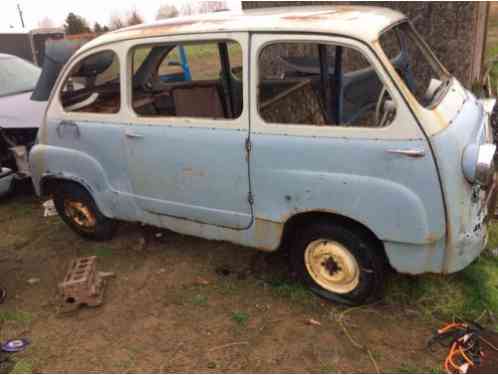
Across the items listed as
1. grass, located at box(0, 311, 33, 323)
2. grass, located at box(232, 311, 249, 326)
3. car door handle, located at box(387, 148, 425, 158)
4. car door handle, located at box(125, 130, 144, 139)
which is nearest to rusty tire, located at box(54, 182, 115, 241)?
car door handle, located at box(125, 130, 144, 139)

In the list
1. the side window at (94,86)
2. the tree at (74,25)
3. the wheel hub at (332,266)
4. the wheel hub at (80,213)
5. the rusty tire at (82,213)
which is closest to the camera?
the wheel hub at (332,266)

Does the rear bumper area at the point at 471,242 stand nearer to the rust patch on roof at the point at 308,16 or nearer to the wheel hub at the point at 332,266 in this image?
the wheel hub at the point at 332,266

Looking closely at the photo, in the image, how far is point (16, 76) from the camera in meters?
6.76

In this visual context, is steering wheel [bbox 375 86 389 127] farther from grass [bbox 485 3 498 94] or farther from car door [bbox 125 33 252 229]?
grass [bbox 485 3 498 94]

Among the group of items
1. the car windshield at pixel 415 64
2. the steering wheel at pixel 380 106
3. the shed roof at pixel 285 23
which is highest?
the shed roof at pixel 285 23

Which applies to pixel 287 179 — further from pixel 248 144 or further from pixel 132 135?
pixel 132 135

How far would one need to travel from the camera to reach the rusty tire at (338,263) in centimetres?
303

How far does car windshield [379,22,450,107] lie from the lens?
2.97 meters

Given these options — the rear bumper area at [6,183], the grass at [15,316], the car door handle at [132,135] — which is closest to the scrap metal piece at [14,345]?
the grass at [15,316]

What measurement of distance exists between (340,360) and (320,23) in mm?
2106

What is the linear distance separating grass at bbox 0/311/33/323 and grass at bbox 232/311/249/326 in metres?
1.61

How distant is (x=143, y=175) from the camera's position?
145 inches

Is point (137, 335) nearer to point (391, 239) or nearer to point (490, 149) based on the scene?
point (391, 239)

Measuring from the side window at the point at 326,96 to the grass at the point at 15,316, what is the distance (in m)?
2.41
